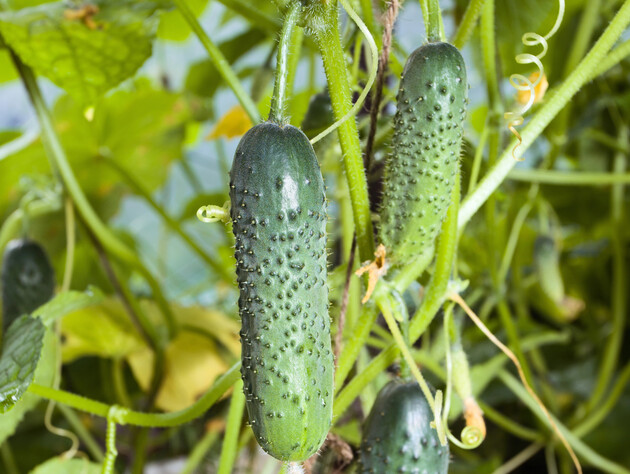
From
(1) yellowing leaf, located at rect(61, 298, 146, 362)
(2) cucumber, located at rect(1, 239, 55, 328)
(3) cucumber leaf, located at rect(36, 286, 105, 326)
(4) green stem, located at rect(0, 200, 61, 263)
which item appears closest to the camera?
(3) cucumber leaf, located at rect(36, 286, 105, 326)

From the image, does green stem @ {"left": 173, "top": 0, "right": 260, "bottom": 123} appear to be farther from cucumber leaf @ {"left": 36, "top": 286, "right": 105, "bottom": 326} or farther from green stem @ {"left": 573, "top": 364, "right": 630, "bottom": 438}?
green stem @ {"left": 573, "top": 364, "right": 630, "bottom": 438}

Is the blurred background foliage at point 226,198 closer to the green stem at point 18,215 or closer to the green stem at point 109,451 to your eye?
the green stem at point 18,215

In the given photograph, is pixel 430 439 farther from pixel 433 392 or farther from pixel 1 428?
pixel 1 428

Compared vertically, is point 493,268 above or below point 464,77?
below

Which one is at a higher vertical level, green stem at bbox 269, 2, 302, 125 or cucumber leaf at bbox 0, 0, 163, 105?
cucumber leaf at bbox 0, 0, 163, 105

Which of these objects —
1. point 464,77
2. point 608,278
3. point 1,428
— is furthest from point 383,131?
point 608,278

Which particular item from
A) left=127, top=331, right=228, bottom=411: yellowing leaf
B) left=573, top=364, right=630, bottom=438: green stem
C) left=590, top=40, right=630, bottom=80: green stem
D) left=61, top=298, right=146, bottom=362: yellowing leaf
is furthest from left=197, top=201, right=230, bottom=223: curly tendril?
left=573, top=364, right=630, bottom=438: green stem
